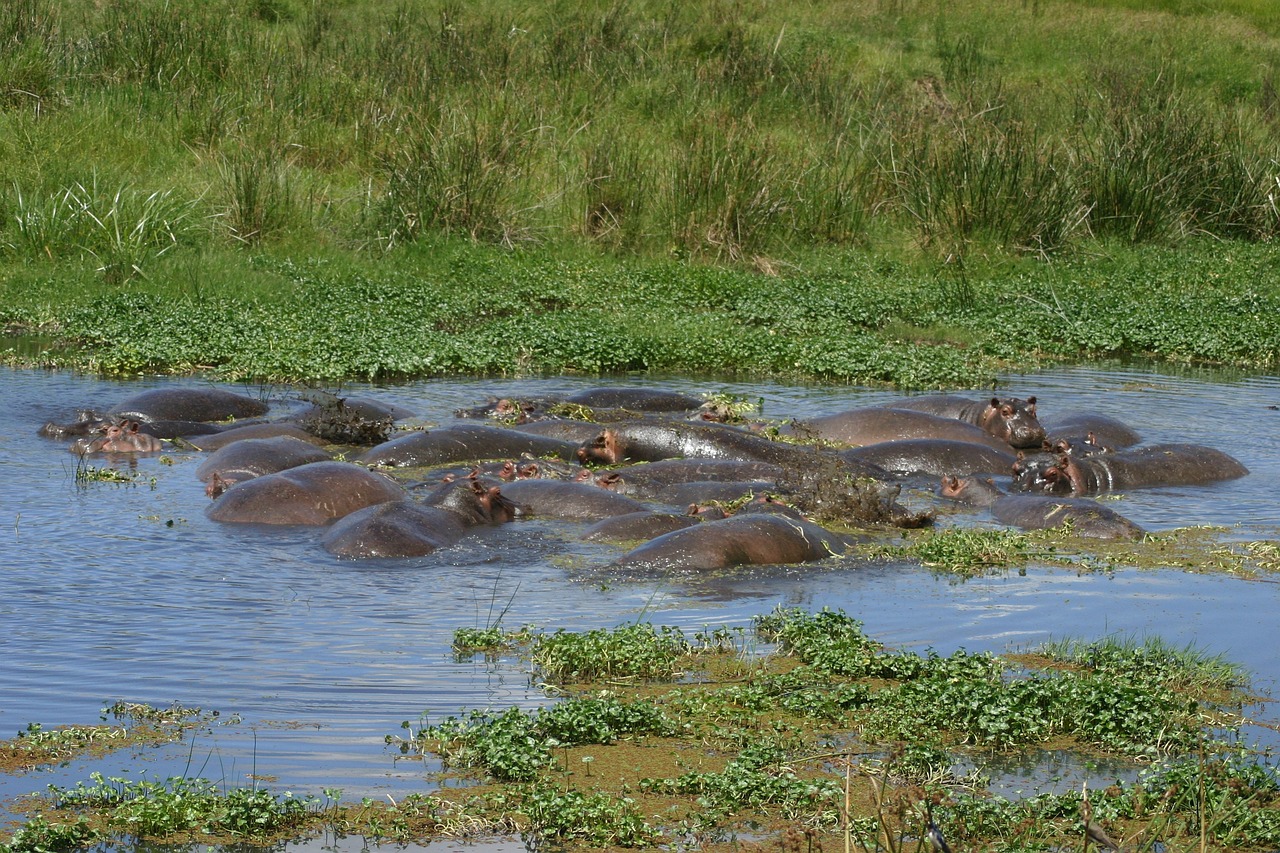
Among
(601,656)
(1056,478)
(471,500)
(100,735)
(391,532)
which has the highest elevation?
(100,735)

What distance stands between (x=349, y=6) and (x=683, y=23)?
18.0ft

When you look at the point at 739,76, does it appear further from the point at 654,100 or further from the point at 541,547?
→ the point at 541,547

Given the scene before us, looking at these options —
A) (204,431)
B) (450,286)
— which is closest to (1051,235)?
(450,286)

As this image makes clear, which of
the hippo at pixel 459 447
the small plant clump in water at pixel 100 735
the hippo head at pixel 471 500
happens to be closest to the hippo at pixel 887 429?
the hippo at pixel 459 447

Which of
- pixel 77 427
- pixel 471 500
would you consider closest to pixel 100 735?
pixel 471 500

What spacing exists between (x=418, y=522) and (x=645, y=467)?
2.04m

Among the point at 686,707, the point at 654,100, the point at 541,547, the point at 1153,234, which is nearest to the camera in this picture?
the point at 686,707

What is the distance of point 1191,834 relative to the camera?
13.4ft

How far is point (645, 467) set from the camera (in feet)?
30.1

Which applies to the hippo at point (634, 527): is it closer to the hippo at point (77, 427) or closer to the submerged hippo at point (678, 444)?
the submerged hippo at point (678, 444)

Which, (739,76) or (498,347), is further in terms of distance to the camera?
(739,76)

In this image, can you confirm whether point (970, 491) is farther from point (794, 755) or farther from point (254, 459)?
point (794, 755)

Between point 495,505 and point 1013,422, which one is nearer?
point 495,505

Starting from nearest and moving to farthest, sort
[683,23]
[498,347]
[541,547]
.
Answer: [541,547] → [498,347] → [683,23]
